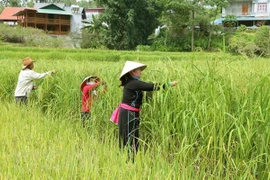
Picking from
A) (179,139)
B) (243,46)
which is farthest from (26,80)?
(243,46)

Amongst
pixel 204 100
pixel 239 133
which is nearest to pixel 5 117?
pixel 204 100

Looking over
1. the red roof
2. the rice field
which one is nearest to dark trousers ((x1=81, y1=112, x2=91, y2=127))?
the rice field

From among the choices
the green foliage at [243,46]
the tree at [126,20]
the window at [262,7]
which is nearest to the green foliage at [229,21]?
the green foliage at [243,46]

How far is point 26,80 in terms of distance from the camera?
17.9ft

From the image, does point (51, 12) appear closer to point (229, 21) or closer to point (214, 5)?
point (214, 5)

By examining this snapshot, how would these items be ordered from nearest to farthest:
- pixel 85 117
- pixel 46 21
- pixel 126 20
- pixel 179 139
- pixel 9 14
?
pixel 179 139 → pixel 85 117 → pixel 126 20 → pixel 46 21 → pixel 9 14

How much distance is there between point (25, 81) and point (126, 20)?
79.1ft

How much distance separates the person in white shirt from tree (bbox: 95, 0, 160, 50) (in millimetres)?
23258

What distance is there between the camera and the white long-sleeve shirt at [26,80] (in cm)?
541

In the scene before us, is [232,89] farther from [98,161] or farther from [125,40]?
[125,40]

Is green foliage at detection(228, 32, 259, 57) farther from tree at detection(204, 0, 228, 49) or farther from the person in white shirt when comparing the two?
the person in white shirt

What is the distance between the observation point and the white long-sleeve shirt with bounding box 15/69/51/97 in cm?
541

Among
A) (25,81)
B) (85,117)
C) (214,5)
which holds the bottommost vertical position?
(85,117)

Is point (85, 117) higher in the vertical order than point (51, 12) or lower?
lower
